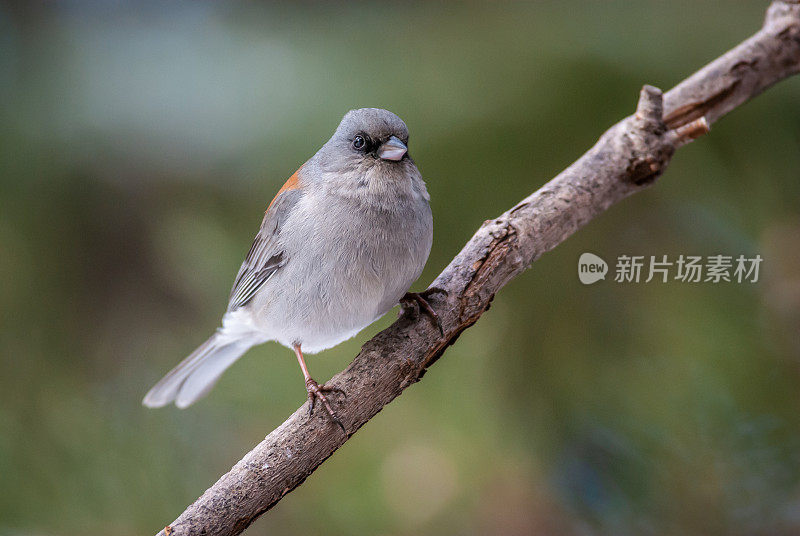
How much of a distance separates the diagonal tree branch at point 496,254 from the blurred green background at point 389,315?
27 centimetres

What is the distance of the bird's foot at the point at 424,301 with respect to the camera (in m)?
1.35

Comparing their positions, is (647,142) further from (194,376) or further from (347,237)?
(194,376)

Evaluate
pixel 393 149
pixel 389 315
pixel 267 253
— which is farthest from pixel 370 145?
pixel 389 315

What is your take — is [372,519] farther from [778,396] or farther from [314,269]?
[778,396]

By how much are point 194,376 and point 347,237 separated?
68cm

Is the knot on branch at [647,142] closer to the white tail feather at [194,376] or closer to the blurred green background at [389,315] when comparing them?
the blurred green background at [389,315]

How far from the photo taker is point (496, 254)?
1428 mm

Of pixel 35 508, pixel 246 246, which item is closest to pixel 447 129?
pixel 246 246

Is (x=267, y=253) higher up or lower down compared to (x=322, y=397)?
higher up

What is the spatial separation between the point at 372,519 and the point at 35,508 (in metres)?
0.96

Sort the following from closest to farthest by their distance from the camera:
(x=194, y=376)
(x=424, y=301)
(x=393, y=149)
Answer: (x=393, y=149) < (x=424, y=301) < (x=194, y=376)

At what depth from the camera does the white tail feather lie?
163 centimetres

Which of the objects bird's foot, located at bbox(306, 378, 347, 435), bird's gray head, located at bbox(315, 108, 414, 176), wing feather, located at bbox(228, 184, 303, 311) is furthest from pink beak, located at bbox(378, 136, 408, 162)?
bird's foot, located at bbox(306, 378, 347, 435)

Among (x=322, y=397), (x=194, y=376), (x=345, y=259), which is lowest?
(x=322, y=397)
